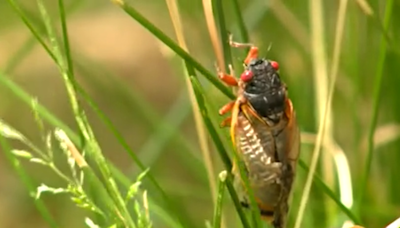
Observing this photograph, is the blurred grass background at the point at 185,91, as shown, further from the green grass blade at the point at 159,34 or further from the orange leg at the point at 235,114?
the green grass blade at the point at 159,34

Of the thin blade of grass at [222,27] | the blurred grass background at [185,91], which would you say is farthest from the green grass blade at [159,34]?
the blurred grass background at [185,91]

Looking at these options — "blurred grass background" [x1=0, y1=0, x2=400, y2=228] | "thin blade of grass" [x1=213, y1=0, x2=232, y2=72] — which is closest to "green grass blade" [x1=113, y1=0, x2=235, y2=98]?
"thin blade of grass" [x1=213, y1=0, x2=232, y2=72]

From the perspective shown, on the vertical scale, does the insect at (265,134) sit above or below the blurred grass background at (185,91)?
above

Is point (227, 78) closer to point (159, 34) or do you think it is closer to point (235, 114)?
point (235, 114)

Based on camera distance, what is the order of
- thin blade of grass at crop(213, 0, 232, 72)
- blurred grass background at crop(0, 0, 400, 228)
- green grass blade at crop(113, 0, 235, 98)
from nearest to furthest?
green grass blade at crop(113, 0, 235, 98)
thin blade of grass at crop(213, 0, 232, 72)
blurred grass background at crop(0, 0, 400, 228)

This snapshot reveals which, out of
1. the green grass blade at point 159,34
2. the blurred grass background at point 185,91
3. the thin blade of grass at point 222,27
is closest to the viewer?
the green grass blade at point 159,34

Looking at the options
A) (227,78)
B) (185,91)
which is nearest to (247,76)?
(227,78)

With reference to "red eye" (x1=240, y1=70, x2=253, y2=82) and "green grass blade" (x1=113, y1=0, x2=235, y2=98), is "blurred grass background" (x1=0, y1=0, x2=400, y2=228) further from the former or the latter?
"green grass blade" (x1=113, y1=0, x2=235, y2=98)
